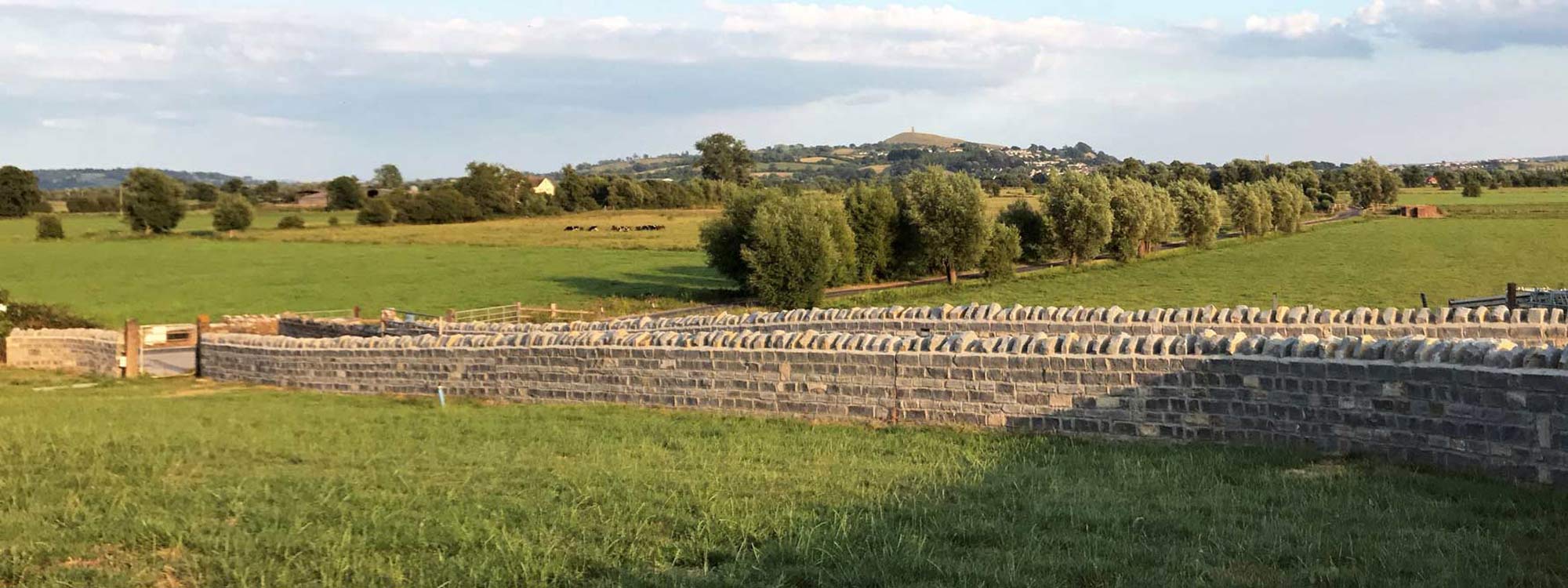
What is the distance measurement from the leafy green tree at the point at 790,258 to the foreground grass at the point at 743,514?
35.4 meters

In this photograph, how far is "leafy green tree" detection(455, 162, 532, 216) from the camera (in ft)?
346

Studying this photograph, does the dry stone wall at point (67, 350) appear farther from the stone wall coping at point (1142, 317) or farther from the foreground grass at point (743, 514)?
the foreground grass at point (743, 514)

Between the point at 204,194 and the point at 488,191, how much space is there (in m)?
46.0

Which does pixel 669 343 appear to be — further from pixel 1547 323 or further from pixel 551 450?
pixel 1547 323

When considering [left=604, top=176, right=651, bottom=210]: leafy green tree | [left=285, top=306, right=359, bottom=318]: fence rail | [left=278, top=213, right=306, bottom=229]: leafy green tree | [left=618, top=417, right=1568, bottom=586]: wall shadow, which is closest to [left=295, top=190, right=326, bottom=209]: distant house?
[left=604, top=176, right=651, bottom=210]: leafy green tree

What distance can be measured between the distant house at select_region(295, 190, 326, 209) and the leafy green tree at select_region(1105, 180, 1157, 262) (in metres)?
95.3

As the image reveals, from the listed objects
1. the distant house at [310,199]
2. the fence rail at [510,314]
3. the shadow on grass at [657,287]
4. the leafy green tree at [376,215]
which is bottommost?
the fence rail at [510,314]

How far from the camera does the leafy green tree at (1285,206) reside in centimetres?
8069

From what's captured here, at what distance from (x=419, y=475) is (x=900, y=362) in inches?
223

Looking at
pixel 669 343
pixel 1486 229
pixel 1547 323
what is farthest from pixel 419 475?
pixel 1486 229

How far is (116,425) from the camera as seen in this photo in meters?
11.6

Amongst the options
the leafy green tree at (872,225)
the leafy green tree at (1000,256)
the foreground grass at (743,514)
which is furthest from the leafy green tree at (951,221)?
the foreground grass at (743,514)

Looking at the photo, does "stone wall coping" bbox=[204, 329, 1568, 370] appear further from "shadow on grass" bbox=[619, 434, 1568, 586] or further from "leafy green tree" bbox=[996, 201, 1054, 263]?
"leafy green tree" bbox=[996, 201, 1054, 263]

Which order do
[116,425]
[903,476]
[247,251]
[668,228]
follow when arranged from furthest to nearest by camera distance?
[668,228] < [247,251] < [116,425] < [903,476]
